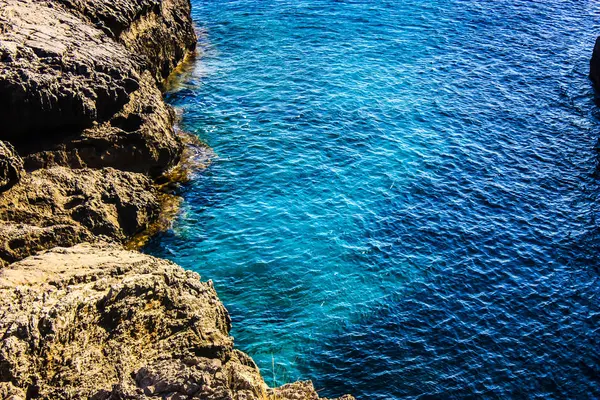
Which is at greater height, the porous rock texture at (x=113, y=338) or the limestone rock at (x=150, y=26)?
the limestone rock at (x=150, y=26)

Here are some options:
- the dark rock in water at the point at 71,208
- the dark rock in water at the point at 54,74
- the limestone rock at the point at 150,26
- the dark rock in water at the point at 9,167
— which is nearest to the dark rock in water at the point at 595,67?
the limestone rock at the point at 150,26

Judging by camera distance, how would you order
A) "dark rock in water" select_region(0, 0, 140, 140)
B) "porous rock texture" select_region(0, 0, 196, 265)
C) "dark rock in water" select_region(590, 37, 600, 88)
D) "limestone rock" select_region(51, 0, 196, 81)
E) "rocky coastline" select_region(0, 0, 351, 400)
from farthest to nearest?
"dark rock in water" select_region(590, 37, 600, 88)
"limestone rock" select_region(51, 0, 196, 81)
"dark rock in water" select_region(0, 0, 140, 140)
"porous rock texture" select_region(0, 0, 196, 265)
"rocky coastline" select_region(0, 0, 351, 400)

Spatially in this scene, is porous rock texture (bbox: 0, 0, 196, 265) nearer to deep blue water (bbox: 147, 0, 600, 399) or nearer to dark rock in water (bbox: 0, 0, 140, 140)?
dark rock in water (bbox: 0, 0, 140, 140)

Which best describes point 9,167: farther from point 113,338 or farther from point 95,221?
point 113,338

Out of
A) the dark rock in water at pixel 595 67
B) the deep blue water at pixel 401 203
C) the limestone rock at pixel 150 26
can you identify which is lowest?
A: the deep blue water at pixel 401 203

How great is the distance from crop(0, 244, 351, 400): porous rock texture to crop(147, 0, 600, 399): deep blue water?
7.86 m

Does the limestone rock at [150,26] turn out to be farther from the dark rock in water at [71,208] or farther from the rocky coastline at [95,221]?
the dark rock in water at [71,208]

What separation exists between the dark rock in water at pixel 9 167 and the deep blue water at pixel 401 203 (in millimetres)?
8044

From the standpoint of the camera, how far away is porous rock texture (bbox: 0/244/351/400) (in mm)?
18844

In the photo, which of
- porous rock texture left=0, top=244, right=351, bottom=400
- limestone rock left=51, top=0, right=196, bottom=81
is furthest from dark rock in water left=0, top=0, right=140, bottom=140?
porous rock texture left=0, top=244, right=351, bottom=400

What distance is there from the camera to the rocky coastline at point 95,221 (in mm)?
19547

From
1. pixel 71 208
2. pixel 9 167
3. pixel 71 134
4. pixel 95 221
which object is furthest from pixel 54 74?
pixel 95 221

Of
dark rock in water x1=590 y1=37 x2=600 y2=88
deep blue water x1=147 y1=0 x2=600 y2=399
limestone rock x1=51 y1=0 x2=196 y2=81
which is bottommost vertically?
deep blue water x1=147 y1=0 x2=600 y2=399

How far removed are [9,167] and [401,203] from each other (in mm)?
22666
